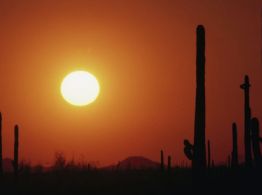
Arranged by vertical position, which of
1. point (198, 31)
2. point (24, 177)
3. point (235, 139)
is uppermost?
point (198, 31)

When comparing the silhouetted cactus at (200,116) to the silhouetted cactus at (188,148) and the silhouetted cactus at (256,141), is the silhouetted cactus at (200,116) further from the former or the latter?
the silhouetted cactus at (256,141)

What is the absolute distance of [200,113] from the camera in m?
16.0

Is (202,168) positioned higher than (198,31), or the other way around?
(198,31)

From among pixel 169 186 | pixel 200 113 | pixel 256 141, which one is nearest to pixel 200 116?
pixel 200 113

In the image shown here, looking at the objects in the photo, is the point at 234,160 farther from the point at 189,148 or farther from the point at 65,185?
the point at 189,148

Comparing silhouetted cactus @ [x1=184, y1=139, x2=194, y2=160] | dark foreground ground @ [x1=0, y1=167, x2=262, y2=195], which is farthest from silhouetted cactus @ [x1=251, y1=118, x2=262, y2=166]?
silhouetted cactus @ [x1=184, y1=139, x2=194, y2=160]

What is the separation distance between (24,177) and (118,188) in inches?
529

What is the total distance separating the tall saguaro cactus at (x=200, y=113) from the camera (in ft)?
52.1

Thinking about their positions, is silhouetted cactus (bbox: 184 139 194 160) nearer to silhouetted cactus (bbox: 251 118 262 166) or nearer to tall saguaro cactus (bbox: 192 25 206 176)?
tall saguaro cactus (bbox: 192 25 206 176)

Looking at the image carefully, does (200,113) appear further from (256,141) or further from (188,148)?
(256,141)

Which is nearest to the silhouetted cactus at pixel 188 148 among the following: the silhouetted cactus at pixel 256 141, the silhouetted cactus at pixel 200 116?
the silhouetted cactus at pixel 200 116

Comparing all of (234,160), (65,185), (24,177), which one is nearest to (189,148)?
(234,160)

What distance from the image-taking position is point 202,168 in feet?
52.1

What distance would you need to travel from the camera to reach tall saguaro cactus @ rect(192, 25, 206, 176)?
1588cm
